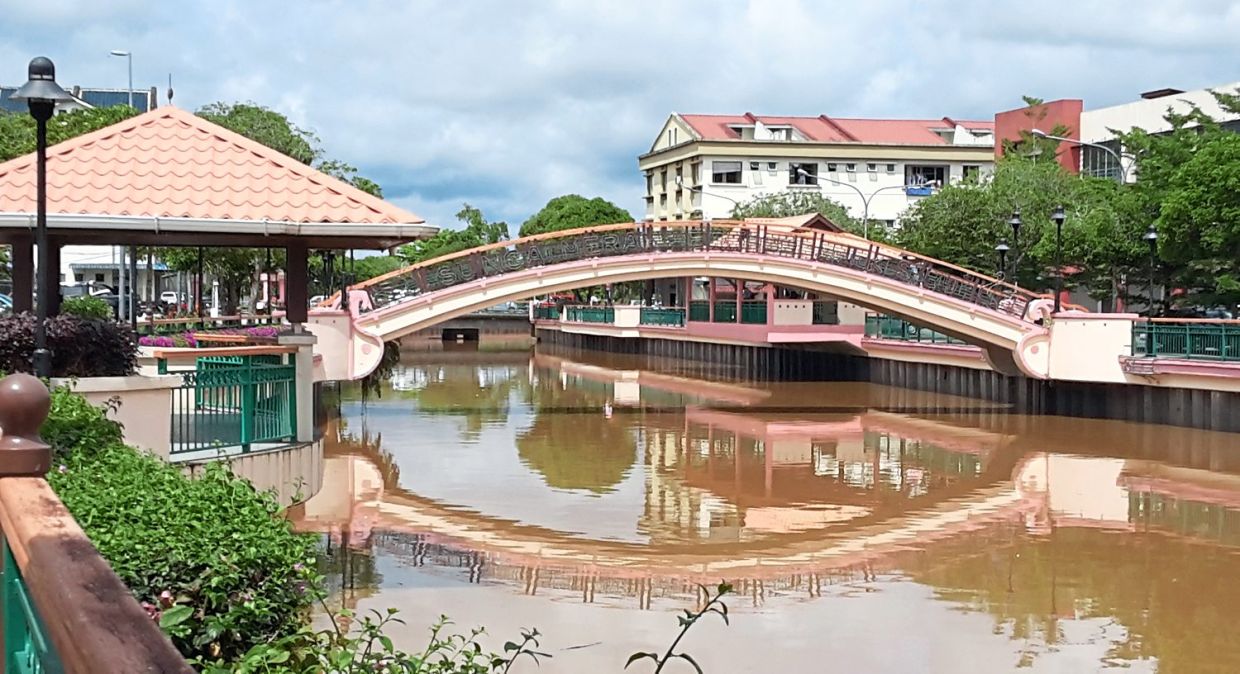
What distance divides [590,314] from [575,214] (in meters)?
19.3

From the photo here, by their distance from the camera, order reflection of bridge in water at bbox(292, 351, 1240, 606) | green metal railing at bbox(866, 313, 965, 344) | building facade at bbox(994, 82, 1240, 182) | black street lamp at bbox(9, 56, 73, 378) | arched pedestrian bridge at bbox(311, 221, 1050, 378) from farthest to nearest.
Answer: building facade at bbox(994, 82, 1240, 182) < green metal railing at bbox(866, 313, 965, 344) < arched pedestrian bridge at bbox(311, 221, 1050, 378) < reflection of bridge in water at bbox(292, 351, 1240, 606) < black street lamp at bbox(9, 56, 73, 378)

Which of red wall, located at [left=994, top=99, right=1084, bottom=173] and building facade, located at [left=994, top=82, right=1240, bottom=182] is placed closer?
building facade, located at [left=994, top=82, right=1240, bottom=182]

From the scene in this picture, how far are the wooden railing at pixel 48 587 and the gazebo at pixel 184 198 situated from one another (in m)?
9.46

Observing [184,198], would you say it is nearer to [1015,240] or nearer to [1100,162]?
[1015,240]

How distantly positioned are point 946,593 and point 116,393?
7.11 m

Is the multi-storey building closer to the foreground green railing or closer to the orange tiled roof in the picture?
the foreground green railing

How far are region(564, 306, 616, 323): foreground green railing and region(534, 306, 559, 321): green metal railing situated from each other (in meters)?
5.54

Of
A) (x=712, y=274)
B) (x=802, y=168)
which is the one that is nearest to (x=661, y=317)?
(x=802, y=168)

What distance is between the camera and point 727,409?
3100 centimetres

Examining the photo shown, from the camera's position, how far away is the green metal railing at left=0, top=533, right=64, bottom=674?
2.49 meters

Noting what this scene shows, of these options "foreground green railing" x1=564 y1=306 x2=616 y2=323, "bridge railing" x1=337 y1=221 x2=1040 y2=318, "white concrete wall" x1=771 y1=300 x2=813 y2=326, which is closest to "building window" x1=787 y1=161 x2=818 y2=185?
"foreground green railing" x1=564 y1=306 x2=616 y2=323

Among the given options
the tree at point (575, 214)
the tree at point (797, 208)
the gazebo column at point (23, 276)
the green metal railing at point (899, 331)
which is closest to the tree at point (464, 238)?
the tree at point (575, 214)

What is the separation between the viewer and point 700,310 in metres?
45.8

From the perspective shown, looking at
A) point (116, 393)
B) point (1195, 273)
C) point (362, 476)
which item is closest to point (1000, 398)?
point (1195, 273)
